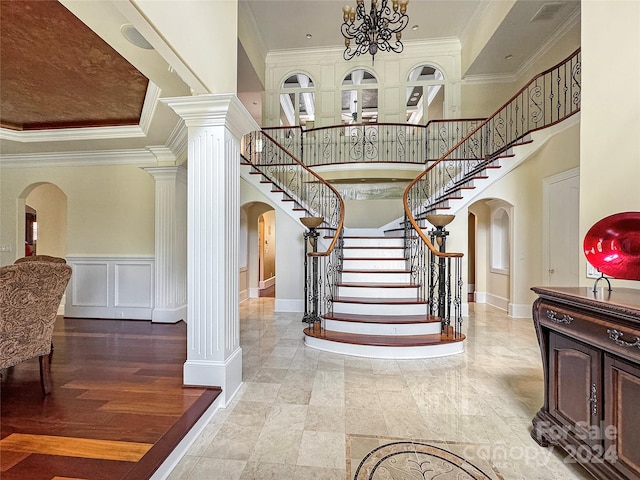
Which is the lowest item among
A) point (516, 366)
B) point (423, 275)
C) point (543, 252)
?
point (516, 366)

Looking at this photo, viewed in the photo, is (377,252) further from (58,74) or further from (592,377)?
(58,74)

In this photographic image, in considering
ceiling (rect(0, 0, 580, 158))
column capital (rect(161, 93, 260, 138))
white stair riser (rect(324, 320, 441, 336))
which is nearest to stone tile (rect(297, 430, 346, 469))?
white stair riser (rect(324, 320, 441, 336))

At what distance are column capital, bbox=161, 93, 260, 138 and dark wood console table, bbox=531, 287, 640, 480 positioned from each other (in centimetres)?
261

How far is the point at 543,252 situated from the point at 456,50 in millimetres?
5688

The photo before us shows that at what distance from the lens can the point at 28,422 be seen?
193 cm

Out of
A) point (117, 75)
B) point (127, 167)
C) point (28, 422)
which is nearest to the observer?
point (28, 422)

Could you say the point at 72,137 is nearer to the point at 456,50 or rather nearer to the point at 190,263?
the point at 190,263

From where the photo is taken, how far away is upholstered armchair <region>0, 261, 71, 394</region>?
200cm

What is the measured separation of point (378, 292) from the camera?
4414 millimetres

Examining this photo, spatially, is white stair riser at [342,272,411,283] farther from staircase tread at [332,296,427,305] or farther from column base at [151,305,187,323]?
column base at [151,305,187,323]

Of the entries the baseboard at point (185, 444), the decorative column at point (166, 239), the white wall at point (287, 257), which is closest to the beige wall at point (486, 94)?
the white wall at point (287, 257)

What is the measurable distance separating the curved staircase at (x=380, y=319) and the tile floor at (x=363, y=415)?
5.5 inches

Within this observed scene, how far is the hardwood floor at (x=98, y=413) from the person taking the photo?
1568 millimetres

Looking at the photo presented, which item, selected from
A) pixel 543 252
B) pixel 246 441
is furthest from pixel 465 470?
pixel 543 252
